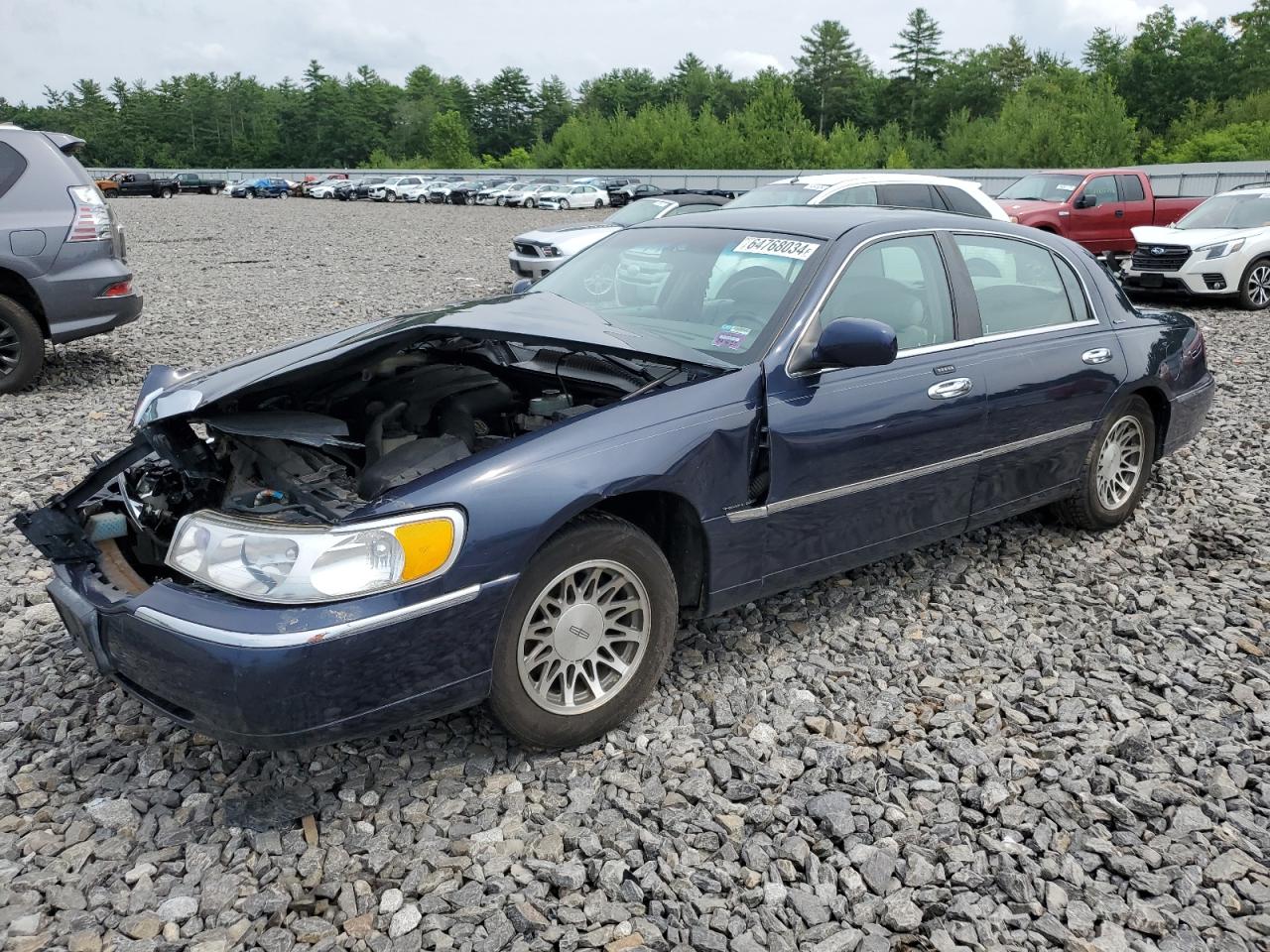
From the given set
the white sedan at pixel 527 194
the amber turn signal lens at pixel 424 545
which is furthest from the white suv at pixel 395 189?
the amber turn signal lens at pixel 424 545

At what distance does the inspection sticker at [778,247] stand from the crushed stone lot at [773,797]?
144cm

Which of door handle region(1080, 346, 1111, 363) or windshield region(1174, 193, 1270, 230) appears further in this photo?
windshield region(1174, 193, 1270, 230)

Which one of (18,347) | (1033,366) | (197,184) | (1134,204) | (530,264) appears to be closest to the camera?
(1033,366)

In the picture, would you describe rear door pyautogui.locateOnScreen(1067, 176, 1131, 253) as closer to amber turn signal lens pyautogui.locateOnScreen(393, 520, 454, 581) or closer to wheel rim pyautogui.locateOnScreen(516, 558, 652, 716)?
wheel rim pyautogui.locateOnScreen(516, 558, 652, 716)

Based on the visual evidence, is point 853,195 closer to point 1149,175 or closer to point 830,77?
point 1149,175

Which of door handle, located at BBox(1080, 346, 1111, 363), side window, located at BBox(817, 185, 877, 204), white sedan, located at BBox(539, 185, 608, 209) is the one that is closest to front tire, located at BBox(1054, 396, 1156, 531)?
door handle, located at BBox(1080, 346, 1111, 363)

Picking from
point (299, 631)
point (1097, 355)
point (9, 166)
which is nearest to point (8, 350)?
point (9, 166)

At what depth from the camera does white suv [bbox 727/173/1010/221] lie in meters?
11.6

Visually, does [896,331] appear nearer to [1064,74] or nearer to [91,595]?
[91,595]

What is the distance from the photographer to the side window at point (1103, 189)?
52.2 feet

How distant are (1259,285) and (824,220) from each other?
10645mm

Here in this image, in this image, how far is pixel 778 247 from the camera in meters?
3.95

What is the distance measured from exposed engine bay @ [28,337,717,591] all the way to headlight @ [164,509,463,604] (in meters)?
0.09

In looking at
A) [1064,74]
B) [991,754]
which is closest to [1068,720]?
[991,754]
